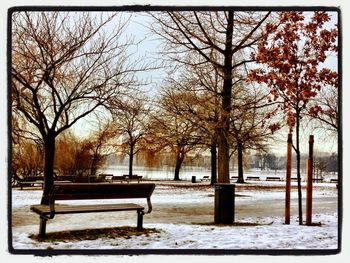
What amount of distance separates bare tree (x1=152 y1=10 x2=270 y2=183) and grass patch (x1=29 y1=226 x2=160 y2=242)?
1623mm

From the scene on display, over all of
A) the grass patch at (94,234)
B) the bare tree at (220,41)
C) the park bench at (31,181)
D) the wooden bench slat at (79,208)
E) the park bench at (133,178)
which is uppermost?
the bare tree at (220,41)

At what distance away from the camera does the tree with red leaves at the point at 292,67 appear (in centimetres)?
772

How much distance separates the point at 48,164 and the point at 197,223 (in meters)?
2.43

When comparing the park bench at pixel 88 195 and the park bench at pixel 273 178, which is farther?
the park bench at pixel 273 178

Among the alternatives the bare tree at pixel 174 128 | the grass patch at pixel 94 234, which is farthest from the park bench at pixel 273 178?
the grass patch at pixel 94 234

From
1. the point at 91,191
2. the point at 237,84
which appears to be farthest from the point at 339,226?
the point at 91,191

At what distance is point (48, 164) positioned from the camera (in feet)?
25.8

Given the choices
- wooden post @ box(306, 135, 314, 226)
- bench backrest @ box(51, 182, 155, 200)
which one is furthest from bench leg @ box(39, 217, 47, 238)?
wooden post @ box(306, 135, 314, 226)

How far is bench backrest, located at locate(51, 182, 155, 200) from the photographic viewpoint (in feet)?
23.9

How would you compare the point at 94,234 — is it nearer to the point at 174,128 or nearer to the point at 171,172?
the point at 171,172

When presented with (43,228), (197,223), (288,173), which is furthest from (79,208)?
(288,173)

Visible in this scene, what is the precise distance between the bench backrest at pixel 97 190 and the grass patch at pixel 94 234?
48 centimetres

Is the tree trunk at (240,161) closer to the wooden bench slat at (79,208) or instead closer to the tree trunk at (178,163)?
the tree trunk at (178,163)

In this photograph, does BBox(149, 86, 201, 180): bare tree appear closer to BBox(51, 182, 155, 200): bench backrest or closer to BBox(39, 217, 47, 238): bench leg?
BBox(51, 182, 155, 200): bench backrest
